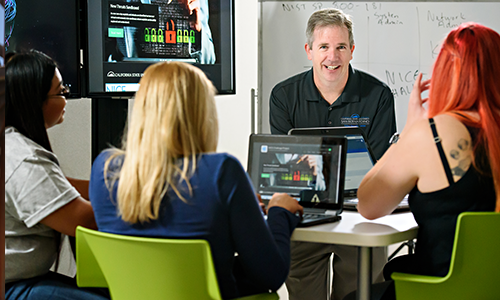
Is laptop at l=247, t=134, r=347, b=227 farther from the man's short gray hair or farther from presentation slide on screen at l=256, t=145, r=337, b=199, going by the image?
the man's short gray hair

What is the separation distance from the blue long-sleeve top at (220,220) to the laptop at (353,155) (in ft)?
2.27

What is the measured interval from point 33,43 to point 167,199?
59.7 inches

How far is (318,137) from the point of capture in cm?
A: 161

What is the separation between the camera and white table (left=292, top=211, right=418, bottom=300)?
4.45ft

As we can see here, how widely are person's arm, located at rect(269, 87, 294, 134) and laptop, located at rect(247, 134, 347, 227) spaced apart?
1.01 metres

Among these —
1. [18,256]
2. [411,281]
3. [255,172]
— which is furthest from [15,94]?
[411,281]

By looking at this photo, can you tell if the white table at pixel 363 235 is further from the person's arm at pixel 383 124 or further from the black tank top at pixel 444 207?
the person's arm at pixel 383 124

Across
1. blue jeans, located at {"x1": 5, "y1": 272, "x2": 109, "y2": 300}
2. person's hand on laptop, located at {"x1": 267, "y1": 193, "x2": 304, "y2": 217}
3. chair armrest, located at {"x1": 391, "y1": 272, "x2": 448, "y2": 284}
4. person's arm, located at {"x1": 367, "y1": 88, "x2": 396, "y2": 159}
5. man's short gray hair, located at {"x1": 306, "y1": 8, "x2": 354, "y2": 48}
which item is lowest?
blue jeans, located at {"x1": 5, "y1": 272, "x2": 109, "y2": 300}

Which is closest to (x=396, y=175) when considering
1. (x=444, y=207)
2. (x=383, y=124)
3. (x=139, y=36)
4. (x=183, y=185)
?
(x=444, y=207)

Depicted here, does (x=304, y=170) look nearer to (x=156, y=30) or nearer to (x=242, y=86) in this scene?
(x=156, y=30)

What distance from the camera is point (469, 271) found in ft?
4.29

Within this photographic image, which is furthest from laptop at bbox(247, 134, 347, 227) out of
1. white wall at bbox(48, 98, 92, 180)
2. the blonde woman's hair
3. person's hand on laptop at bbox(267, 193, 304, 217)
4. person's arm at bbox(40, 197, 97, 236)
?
white wall at bbox(48, 98, 92, 180)

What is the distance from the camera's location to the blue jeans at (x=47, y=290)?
1374 mm

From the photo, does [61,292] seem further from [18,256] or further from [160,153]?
[160,153]
